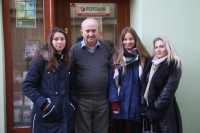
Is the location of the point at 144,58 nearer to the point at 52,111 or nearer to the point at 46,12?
the point at 52,111

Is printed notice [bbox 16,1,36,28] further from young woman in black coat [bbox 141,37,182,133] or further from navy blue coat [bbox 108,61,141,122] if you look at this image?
young woman in black coat [bbox 141,37,182,133]

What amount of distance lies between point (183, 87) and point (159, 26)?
965 mm

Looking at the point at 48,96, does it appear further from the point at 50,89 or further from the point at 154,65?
the point at 154,65

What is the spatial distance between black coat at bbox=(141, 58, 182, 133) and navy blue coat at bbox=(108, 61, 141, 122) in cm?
13

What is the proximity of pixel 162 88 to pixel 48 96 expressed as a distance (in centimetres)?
127

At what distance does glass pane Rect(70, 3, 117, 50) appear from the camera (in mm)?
3641

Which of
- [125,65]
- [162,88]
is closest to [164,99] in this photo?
[162,88]

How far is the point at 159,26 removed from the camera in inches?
132

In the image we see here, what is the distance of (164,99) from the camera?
262cm

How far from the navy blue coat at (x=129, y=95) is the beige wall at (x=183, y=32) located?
0.62 meters

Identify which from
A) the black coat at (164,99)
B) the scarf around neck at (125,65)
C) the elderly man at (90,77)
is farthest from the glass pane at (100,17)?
the black coat at (164,99)

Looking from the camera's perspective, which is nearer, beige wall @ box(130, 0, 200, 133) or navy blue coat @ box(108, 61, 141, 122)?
navy blue coat @ box(108, 61, 141, 122)

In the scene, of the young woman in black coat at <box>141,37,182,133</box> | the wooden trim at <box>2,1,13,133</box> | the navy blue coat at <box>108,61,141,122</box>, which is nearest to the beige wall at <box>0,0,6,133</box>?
the wooden trim at <box>2,1,13,133</box>

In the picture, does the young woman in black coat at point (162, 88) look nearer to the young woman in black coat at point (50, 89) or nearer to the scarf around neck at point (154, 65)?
the scarf around neck at point (154, 65)
